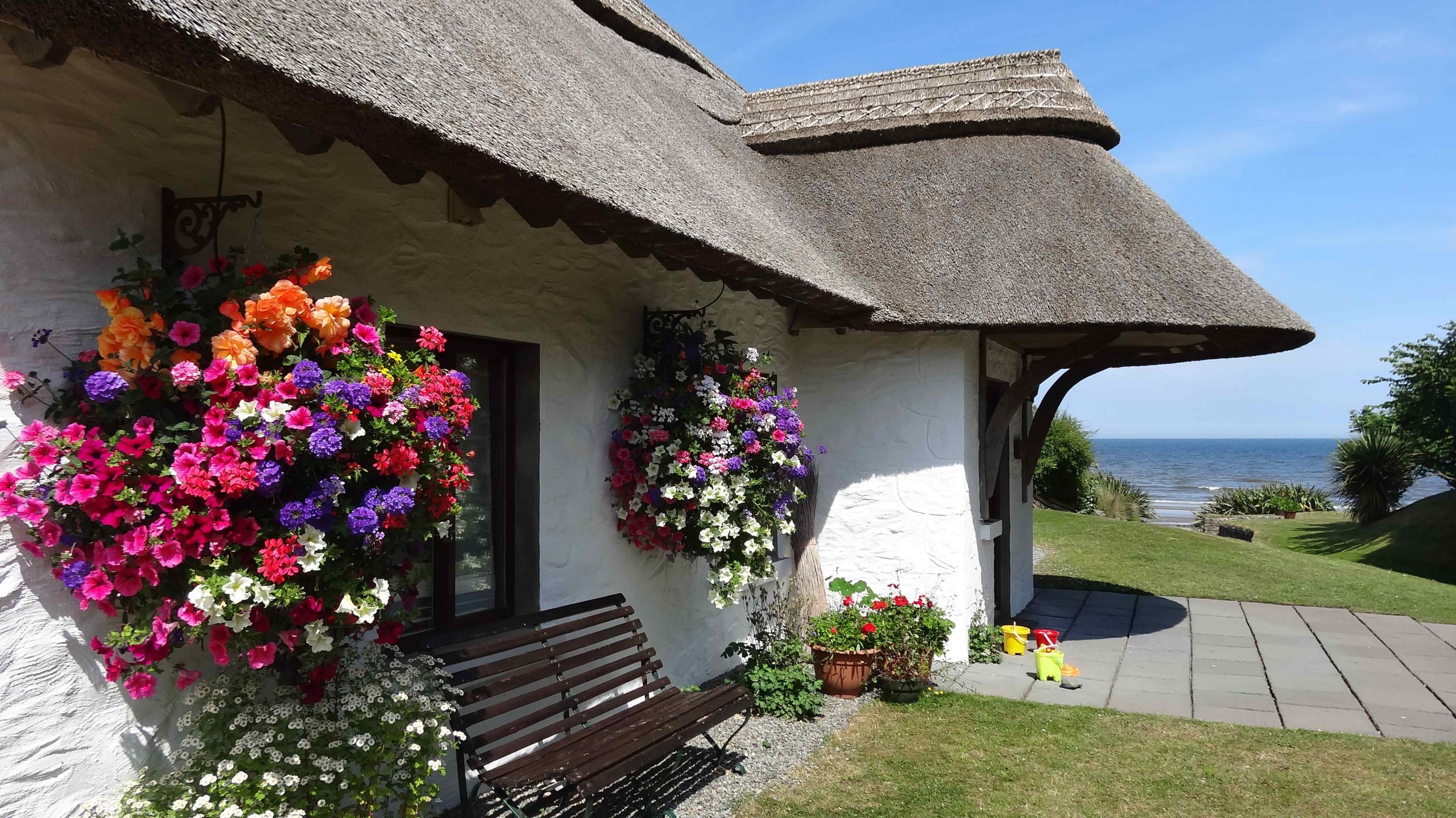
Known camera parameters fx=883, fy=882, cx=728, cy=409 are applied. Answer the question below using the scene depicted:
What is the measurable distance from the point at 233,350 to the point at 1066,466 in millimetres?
15929

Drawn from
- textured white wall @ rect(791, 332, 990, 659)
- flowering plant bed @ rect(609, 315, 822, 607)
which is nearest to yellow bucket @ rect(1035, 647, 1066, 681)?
textured white wall @ rect(791, 332, 990, 659)

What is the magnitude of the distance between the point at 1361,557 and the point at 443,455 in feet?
51.7

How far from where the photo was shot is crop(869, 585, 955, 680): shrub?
527cm

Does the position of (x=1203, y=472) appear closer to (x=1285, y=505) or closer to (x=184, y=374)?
(x=1285, y=505)

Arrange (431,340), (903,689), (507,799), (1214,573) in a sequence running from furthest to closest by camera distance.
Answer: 1. (1214,573)
2. (903,689)
3. (507,799)
4. (431,340)

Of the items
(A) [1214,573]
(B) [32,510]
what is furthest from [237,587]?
(A) [1214,573]

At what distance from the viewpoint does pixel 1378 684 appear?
5.57m

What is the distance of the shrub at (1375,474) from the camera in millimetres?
16297

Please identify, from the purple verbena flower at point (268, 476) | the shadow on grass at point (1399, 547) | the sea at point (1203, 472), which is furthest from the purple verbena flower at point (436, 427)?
the sea at point (1203, 472)

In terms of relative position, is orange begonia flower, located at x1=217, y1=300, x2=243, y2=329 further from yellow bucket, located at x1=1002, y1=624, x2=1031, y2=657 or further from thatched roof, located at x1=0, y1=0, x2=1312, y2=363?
yellow bucket, located at x1=1002, y1=624, x2=1031, y2=657

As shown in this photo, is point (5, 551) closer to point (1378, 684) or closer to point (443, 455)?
point (443, 455)

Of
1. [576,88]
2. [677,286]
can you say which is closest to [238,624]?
[576,88]

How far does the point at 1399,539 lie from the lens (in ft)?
46.9

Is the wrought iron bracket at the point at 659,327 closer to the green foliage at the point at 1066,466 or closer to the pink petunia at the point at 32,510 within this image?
the pink petunia at the point at 32,510
